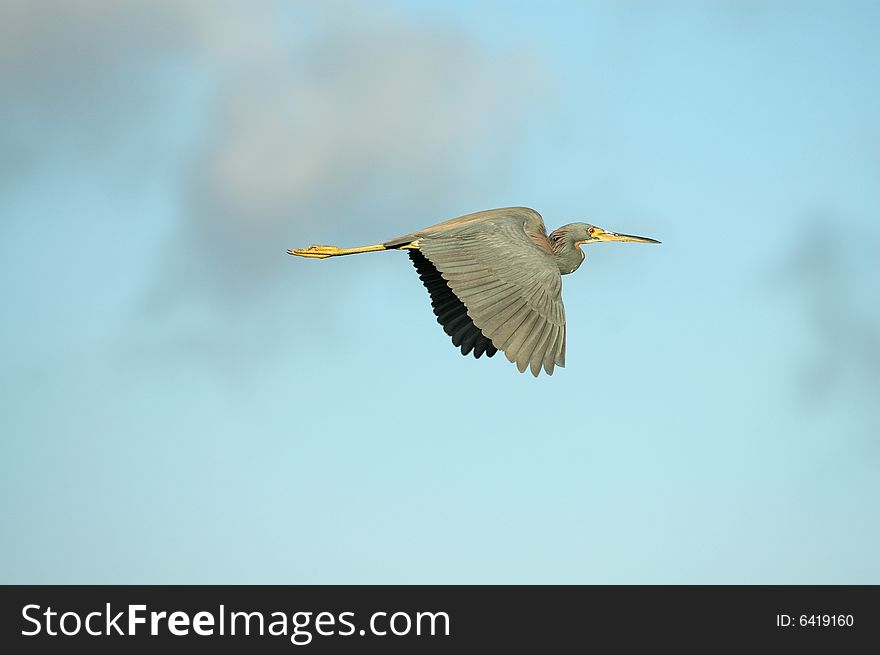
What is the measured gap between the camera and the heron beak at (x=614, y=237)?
21500 millimetres

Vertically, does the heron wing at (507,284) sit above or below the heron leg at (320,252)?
below

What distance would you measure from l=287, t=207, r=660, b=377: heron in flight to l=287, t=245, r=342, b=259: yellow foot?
0.05ft

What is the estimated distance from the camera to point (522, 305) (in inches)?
685

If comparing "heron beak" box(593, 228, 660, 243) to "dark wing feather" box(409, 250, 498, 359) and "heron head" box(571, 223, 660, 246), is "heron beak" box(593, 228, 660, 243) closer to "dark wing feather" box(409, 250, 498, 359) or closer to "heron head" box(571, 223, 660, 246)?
"heron head" box(571, 223, 660, 246)

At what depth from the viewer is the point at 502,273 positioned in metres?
18.0

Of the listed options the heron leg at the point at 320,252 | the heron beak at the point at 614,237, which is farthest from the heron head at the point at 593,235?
the heron leg at the point at 320,252

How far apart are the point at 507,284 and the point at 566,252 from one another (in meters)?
3.36

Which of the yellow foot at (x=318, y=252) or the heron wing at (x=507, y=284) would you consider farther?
the yellow foot at (x=318, y=252)

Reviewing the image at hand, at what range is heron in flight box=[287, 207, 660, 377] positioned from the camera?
17.0 meters

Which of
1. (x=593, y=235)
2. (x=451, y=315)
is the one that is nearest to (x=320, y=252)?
(x=451, y=315)

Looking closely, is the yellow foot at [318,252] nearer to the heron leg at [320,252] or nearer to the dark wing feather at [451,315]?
the heron leg at [320,252]

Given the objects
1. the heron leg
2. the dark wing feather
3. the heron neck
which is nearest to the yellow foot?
the heron leg

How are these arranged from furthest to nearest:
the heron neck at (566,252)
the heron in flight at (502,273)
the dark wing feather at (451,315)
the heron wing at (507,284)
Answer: the dark wing feather at (451,315) → the heron neck at (566,252) → the heron in flight at (502,273) → the heron wing at (507,284)

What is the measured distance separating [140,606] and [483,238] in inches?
332
